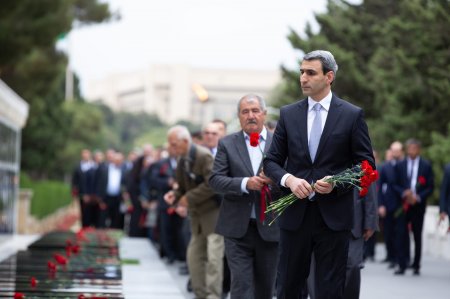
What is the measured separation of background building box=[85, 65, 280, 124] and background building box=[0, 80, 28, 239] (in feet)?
405

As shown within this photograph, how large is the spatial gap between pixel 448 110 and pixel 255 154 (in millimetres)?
15265

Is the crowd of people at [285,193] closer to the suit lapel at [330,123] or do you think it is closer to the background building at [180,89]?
the suit lapel at [330,123]

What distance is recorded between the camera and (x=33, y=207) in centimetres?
3597

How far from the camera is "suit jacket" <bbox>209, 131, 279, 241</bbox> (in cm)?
982

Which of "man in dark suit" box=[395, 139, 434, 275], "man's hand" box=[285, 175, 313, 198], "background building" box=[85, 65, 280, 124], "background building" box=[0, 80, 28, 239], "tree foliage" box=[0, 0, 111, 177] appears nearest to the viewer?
"man's hand" box=[285, 175, 313, 198]

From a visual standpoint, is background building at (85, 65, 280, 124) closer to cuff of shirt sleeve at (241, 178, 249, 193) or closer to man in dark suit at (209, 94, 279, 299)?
man in dark suit at (209, 94, 279, 299)

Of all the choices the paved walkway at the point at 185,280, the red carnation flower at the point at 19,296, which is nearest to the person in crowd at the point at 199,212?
the paved walkway at the point at 185,280

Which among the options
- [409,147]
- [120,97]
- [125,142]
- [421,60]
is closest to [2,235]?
[409,147]

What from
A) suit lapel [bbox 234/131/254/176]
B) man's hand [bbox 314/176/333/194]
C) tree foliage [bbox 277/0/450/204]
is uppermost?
tree foliage [bbox 277/0/450/204]

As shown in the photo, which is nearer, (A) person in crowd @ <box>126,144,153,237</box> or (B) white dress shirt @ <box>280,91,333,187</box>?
(B) white dress shirt @ <box>280,91,333,187</box>

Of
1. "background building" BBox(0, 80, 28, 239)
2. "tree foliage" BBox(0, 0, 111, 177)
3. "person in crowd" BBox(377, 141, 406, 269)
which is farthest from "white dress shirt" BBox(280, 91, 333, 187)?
"tree foliage" BBox(0, 0, 111, 177)

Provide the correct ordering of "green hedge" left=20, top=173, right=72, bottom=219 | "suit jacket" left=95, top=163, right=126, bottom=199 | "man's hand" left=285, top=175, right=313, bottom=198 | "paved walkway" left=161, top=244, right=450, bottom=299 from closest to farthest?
"man's hand" left=285, top=175, right=313, bottom=198 → "paved walkway" left=161, top=244, right=450, bottom=299 → "suit jacket" left=95, top=163, right=126, bottom=199 → "green hedge" left=20, top=173, right=72, bottom=219

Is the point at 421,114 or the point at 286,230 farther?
the point at 421,114

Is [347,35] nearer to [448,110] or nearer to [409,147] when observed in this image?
[448,110]
